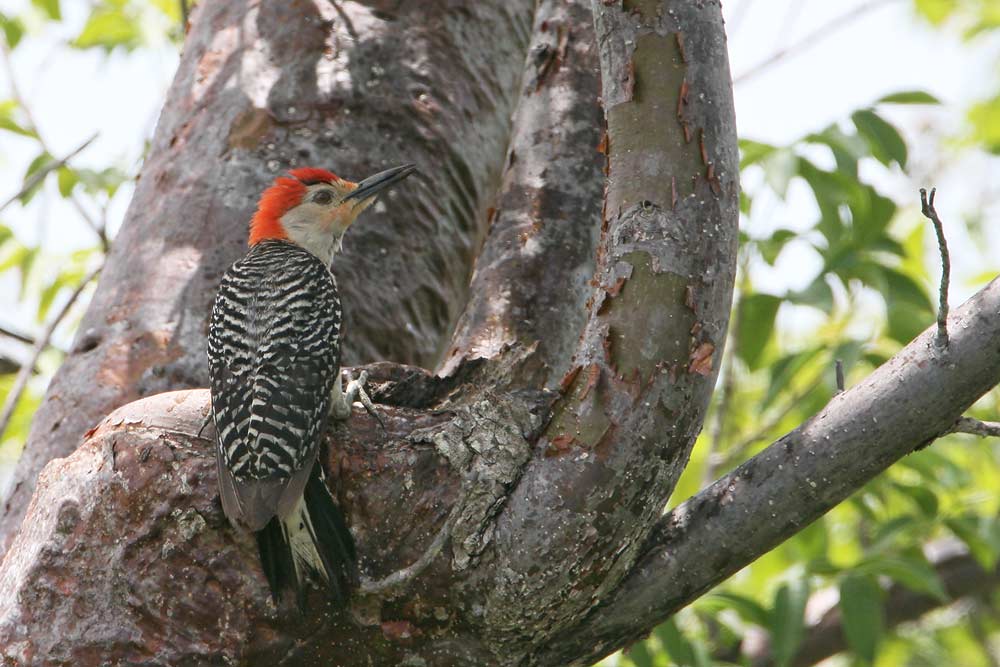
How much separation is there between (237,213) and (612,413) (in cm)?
180

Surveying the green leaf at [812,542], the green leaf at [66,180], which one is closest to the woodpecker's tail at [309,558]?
the green leaf at [66,180]

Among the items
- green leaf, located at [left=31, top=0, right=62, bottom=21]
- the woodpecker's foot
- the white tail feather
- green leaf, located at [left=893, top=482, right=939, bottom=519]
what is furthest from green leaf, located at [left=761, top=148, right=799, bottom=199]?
green leaf, located at [left=31, top=0, right=62, bottom=21]

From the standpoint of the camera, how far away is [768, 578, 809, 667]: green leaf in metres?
3.60

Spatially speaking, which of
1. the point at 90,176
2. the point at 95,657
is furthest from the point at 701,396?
the point at 90,176

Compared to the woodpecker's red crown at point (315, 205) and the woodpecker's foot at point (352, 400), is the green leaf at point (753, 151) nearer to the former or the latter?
the woodpecker's red crown at point (315, 205)

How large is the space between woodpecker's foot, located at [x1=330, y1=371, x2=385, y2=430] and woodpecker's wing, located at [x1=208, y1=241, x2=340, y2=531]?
0.13 feet

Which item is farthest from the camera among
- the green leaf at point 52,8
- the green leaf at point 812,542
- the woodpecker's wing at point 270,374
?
the green leaf at point 812,542

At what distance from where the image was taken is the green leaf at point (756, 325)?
153 inches

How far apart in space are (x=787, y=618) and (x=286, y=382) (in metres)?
1.86

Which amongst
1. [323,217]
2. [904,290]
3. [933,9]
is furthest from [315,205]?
[933,9]

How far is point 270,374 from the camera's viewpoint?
3.14m

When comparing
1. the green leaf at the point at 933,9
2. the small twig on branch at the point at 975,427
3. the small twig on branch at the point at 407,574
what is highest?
the small twig on branch at the point at 407,574

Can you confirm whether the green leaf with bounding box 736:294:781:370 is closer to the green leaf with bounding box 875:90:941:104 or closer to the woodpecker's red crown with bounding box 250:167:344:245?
the green leaf with bounding box 875:90:941:104

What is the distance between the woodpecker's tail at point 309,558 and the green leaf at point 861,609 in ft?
6.36
